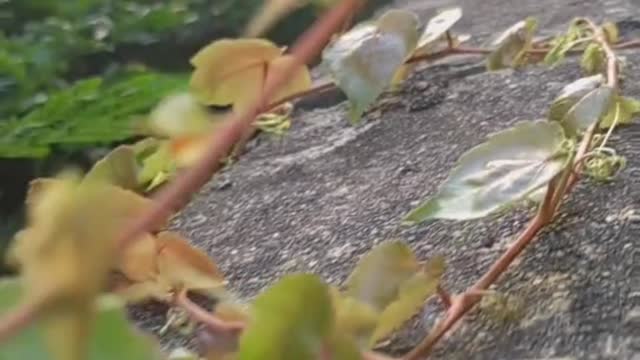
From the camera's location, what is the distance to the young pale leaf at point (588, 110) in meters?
0.49

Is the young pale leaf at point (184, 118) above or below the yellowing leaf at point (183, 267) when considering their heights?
above

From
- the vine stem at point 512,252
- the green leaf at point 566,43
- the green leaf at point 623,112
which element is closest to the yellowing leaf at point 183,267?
the vine stem at point 512,252

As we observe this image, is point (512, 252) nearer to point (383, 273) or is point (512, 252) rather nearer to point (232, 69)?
point (383, 273)

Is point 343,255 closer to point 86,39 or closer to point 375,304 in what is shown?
point 375,304

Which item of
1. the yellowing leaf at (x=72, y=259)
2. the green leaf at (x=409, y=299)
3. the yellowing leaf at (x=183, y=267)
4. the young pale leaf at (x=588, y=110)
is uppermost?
the yellowing leaf at (x=72, y=259)

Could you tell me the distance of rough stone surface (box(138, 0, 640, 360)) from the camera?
1.35 feet

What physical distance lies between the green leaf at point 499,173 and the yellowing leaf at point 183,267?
0.29ft

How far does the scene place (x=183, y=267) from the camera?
1.56 feet

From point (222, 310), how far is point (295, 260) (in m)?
0.13

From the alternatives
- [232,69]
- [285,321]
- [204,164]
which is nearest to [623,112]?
[232,69]

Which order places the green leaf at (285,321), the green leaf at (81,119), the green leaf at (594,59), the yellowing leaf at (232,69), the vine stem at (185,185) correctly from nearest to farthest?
1. the vine stem at (185,185)
2. the green leaf at (285,321)
3. the yellowing leaf at (232,69)
4. the green leaf at (594,59)
5. the green leaf at (81,119)

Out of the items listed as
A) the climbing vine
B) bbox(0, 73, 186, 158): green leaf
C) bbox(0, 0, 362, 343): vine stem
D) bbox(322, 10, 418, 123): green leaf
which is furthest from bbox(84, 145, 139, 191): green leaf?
bbox(0, 0, 362, 343): vine stem

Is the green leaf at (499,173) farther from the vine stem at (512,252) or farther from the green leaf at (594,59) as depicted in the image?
the green leaf at (594,59)

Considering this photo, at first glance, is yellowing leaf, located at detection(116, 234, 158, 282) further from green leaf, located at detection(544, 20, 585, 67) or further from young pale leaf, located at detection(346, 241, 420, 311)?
green leaf, located at detection(544, 20, 585, 67)
